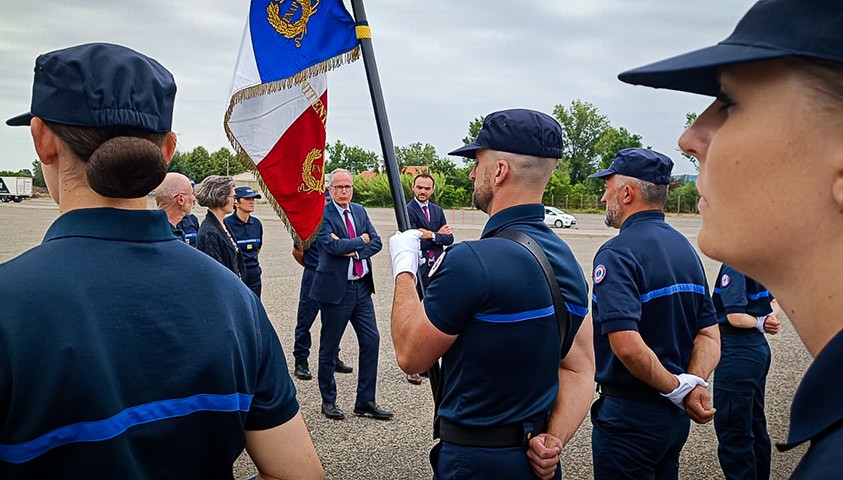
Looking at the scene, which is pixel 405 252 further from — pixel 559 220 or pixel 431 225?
pixel 559 220

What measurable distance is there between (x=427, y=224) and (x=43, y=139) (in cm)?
646

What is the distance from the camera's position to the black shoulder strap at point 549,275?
2498 mm

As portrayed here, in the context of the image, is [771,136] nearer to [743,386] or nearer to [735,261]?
[735,261]

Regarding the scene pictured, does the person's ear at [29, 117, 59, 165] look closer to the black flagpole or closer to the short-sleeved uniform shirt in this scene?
the short-sleeved uniform shirt

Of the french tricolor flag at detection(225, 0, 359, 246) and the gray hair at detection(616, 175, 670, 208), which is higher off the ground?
the french tricolor flag at detection(225, 0, 359, 246)

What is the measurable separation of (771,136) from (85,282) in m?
1.29

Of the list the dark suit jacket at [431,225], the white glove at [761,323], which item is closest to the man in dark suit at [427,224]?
the dark suit jacket at [431,225]

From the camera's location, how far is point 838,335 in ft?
2.57

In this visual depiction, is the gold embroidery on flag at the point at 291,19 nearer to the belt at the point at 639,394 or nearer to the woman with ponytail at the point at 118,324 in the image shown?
the woman with ponytail at the point at 118,324

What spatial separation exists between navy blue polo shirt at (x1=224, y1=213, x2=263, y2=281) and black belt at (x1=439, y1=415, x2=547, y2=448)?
5085 millimetres

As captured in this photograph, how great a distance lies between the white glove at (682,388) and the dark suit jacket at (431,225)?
14.4 ft

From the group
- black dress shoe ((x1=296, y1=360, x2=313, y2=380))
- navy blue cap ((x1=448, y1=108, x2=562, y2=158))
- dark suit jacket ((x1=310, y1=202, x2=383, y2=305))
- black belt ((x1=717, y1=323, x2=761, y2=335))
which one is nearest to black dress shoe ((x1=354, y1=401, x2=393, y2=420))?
dark suit jacket ((x1=310, y1=202, x2=383, y2=305))

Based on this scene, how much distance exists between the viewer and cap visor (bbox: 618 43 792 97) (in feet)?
2.86

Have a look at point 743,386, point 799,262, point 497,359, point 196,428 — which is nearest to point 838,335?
point 799,262
